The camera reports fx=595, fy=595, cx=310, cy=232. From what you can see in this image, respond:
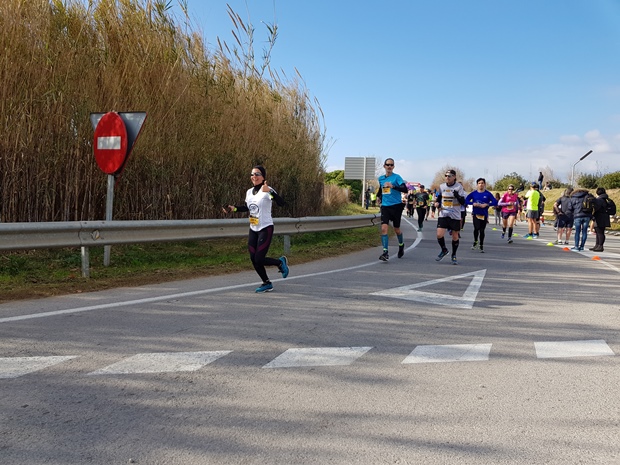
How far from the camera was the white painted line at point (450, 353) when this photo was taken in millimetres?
4770

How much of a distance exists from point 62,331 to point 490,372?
12.3 feet

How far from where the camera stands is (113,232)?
8.98 meters

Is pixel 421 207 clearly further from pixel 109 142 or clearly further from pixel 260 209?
pixel 260 209

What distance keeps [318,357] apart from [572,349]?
7.43ft

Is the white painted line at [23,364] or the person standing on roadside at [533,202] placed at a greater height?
the person standing on roadside at [533,202]

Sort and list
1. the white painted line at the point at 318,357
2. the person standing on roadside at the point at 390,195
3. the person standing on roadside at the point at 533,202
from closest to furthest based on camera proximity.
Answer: the white painted line at the point at 318,357
the person standing on roadside at the point at 390,195
the person standing on roadside at the point at 533,202

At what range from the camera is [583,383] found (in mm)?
4223

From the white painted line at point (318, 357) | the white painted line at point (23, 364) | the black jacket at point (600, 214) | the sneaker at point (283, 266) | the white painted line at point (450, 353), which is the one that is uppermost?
the black jacket at point (600, 214)

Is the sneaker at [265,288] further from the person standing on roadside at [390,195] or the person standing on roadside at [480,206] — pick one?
the person standing on roadside at [480,206]

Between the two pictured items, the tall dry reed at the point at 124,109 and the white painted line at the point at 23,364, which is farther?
the tall dry reed at the point at 124,109

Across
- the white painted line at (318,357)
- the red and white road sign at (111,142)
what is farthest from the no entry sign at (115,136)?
the white painted line at (318,357)

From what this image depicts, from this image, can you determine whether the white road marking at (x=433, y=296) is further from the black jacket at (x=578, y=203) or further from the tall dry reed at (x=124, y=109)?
the black jacket at (x=578, y=203)

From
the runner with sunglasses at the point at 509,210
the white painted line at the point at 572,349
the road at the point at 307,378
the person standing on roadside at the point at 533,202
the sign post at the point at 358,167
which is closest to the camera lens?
the road at the point at 307,378

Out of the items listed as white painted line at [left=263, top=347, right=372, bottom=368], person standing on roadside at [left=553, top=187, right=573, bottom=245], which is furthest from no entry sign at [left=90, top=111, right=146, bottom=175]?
person standing on roadside at [left=553, top=187, right=573, bottom=245]
